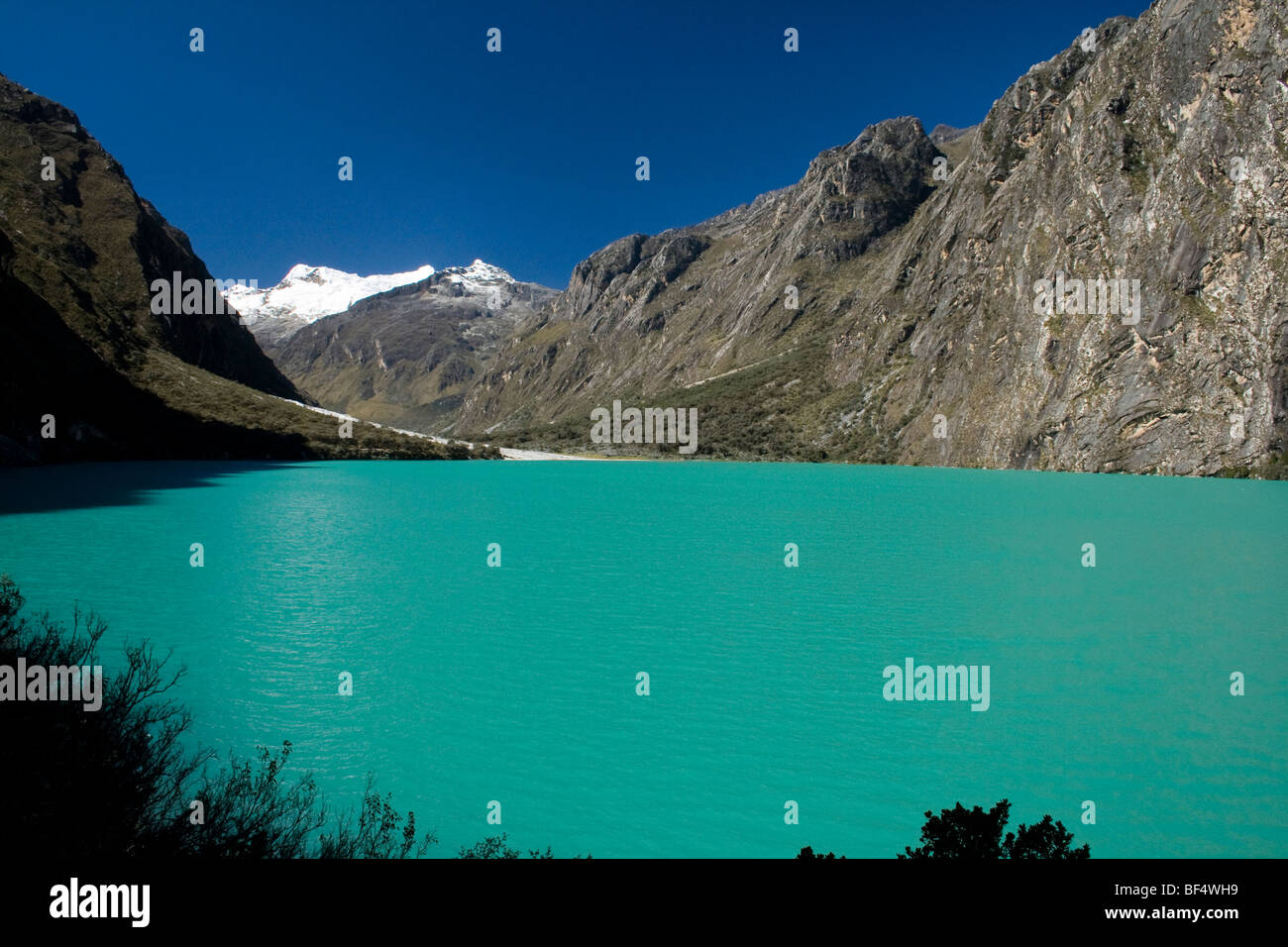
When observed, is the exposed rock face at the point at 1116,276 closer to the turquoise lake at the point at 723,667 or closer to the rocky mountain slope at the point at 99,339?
the turquoise lake at the point at 723,667

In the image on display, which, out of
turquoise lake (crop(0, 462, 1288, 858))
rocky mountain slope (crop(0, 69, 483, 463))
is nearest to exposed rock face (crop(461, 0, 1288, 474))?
turquoise lake (crop(0, 462, 1288, 858))

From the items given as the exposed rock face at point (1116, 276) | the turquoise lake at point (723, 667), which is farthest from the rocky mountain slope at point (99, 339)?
the exposed rock face at point (1116, 276)

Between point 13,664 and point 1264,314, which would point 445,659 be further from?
point 1264,314

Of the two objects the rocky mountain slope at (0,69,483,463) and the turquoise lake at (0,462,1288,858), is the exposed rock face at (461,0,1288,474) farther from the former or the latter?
the rocky mountain slope at (0,69,483,463)

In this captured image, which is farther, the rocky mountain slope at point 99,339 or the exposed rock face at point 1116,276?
the rocky mountain slope at point 99,339

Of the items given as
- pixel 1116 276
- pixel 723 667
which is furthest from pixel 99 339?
pixel 1116 276

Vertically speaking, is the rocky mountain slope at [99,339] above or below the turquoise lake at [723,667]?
above
